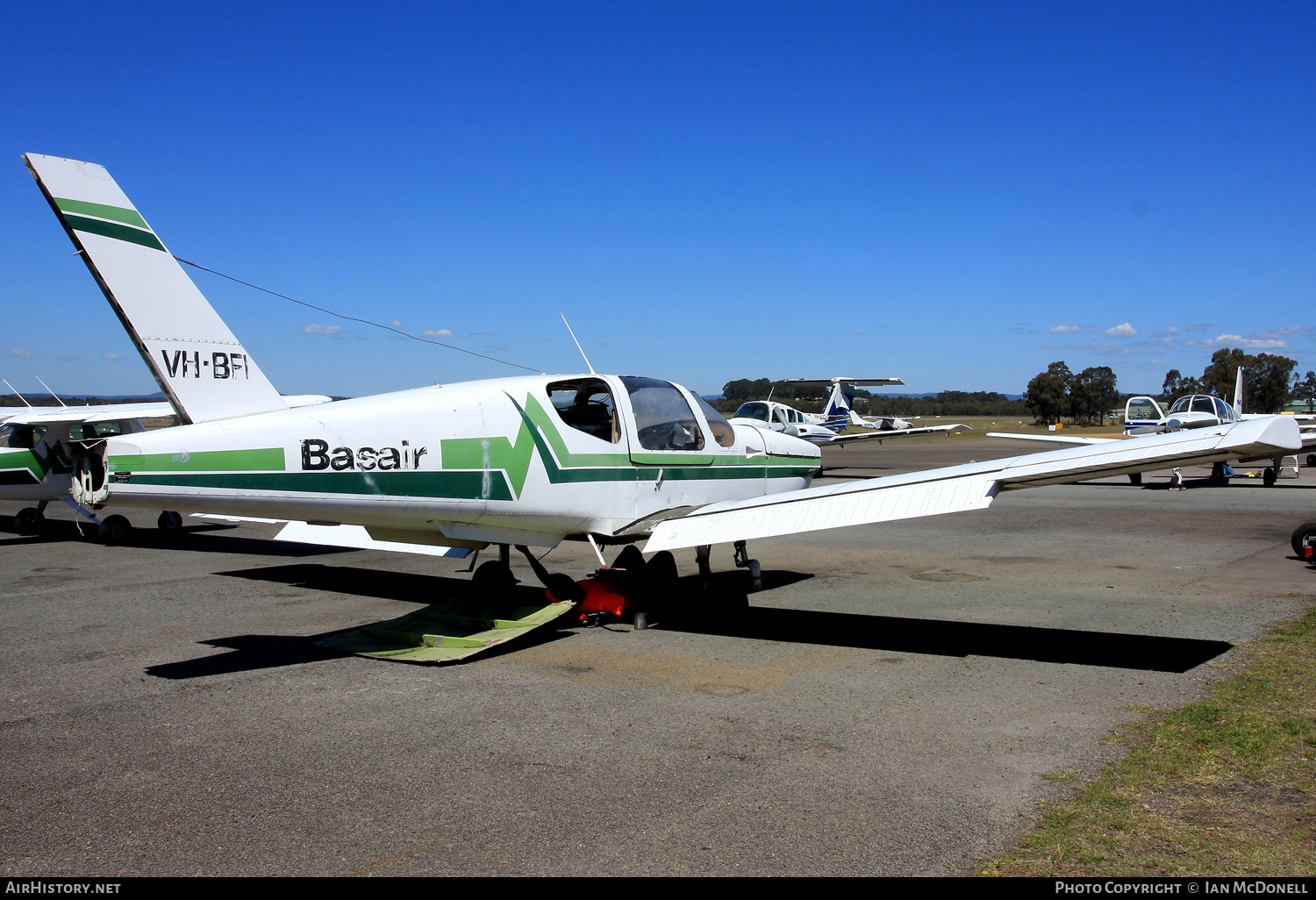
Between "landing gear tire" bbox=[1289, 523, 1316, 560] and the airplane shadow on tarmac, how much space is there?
516 cm

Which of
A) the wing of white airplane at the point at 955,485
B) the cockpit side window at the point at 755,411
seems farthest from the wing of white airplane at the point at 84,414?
the cockpit side window at the point at 755,411

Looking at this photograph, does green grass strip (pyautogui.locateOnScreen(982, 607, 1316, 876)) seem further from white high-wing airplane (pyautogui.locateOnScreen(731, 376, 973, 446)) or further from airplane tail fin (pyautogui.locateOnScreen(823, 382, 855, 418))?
airplane tail fin (pyautogui.locateOnScreen(823, 382, 855, 418))

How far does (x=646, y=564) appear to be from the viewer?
8.61 m

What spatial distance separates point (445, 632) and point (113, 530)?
11.5 meters

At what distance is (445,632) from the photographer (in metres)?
7.46

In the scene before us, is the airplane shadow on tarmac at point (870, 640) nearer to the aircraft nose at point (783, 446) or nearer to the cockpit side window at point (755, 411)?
the aircraft nose at point (783, 446)

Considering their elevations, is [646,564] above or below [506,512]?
below

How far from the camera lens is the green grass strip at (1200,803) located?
136 inches

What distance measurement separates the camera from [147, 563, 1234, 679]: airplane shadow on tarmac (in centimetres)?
672

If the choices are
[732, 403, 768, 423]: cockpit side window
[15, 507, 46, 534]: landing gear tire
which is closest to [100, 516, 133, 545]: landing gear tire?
[15, 507, 46, 534]: landing gear tire

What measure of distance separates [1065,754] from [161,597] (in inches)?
370

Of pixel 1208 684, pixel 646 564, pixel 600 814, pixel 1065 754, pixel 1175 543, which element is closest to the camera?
pixel 600 814

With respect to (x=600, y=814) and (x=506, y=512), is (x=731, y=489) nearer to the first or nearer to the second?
(x=506, y=512)
